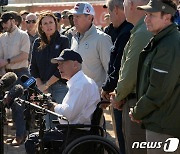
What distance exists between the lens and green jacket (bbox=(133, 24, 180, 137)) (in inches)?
149

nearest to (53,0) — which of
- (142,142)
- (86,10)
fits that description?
(86,10)

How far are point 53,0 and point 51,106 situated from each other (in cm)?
2083

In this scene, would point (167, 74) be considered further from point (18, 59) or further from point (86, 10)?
point (18, 59)

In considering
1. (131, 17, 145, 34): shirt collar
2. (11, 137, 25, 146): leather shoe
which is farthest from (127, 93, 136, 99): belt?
(11, 137, 25, 146): leather shoe

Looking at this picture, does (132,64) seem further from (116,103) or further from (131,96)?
(116,103)

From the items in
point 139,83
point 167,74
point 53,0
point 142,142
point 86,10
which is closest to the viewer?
point 167,74

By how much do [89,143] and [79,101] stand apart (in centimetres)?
43

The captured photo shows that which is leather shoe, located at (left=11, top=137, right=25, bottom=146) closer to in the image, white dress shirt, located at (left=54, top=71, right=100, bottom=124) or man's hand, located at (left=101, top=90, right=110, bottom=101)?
man's hand, located at (left=101, top=90, right=110, bottom=101)

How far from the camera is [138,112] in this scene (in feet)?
13.2

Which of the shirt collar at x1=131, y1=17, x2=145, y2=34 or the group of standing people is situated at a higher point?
the shirt collar at x1=131, y1=17, x2=145, y2=34

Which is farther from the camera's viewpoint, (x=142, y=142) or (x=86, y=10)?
(x=86, y=10)

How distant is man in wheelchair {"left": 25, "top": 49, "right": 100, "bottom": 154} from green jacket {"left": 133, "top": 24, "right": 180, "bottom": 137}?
A: 94cm

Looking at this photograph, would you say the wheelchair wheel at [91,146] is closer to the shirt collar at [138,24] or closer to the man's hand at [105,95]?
the man's hand at [105,95]

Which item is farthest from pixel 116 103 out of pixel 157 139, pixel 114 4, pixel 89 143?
pixel 114 4
